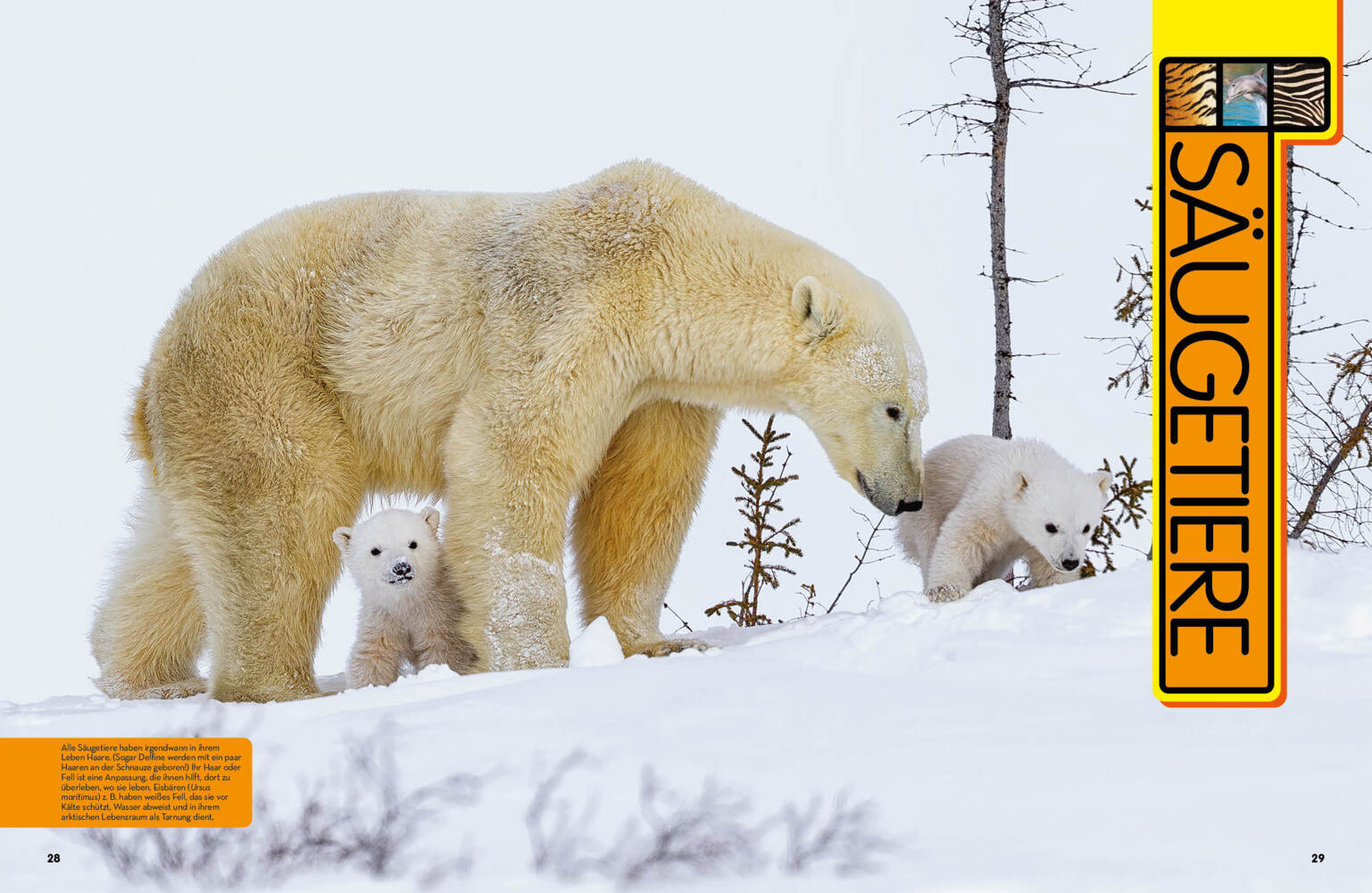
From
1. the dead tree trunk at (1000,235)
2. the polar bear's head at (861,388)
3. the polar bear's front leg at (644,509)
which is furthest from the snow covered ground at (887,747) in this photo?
the dead tree trunk at (1000,235)

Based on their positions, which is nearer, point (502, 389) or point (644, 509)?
point (502, 389)

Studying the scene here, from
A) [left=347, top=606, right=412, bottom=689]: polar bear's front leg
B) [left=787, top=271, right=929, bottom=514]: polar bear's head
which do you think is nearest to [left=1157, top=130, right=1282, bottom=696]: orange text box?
[left=787, top=271, right=929, bottom=514]: polar bear's head

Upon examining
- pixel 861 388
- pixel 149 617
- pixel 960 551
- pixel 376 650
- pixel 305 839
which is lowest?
pixel 305 839

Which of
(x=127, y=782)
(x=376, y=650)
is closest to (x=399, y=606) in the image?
(x=376, y=650)

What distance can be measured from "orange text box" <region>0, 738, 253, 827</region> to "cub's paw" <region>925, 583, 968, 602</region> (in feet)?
9.93

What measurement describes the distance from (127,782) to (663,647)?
246 centimetres

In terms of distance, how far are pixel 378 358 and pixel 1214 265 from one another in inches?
124

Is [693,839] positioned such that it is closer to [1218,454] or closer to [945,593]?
[1218,454]

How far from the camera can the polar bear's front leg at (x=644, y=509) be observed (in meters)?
5.62

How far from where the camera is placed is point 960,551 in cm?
567

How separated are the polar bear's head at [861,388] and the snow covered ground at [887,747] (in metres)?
0.74

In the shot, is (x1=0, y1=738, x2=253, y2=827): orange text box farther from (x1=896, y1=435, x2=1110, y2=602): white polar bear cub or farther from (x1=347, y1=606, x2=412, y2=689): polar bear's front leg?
(x1=896, y1=435, x2=1110, y2=602): white polar bear cub

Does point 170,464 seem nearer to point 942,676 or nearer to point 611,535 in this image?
point 611,535

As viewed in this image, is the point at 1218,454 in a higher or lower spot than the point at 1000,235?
lower
